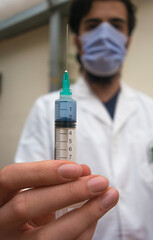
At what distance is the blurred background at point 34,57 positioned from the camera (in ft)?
3.72

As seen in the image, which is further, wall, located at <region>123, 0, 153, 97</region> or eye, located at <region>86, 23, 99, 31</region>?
wall, located at <region>123, 0, 153, 97</region>

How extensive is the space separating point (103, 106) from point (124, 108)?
0.10m

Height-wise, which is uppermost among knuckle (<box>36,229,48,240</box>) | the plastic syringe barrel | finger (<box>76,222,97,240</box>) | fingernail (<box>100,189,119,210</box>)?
the plastic syringe barrel

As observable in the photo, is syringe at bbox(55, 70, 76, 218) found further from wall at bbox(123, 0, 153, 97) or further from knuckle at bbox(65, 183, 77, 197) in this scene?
wall at bbox(123, 0, 153, 97)

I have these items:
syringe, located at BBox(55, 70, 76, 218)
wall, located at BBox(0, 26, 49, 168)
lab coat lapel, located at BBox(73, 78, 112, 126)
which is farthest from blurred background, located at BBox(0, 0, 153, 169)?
syringe, located at BBox(55, 70, 76, 218)

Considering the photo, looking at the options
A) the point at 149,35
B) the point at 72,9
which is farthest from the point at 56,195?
the point at 149,35

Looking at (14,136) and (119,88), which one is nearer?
(119,88)

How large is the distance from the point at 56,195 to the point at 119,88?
2.65ft

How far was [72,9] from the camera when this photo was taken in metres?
1.02

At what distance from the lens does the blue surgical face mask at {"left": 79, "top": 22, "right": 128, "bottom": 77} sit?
84 cm

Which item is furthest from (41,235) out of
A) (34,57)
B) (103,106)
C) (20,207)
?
(34,57)

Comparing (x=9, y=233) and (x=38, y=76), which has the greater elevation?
(x=38, y=76)

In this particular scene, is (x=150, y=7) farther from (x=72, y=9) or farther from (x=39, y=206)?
(x=39, y=206)

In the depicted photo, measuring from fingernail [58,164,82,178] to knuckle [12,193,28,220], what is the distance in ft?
0.26
